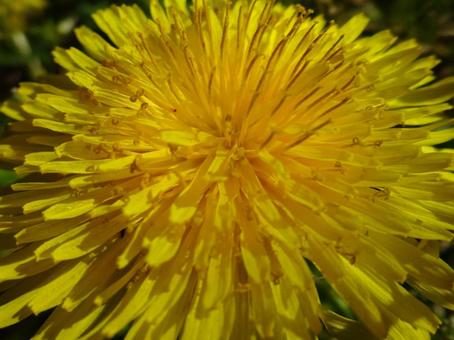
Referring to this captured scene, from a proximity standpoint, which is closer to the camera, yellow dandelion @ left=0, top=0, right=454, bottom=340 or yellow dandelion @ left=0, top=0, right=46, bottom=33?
yellow dandelion @ left=0, top=0, right=454, bottom=340

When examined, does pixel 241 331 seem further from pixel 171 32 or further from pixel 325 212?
pixel 171 32

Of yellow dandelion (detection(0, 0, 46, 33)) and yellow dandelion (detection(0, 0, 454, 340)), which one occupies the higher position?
yellow dandelion (detection(0, 0, 46, 33))

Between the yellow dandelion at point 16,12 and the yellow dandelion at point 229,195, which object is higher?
the yellow dandelion at point 16,12

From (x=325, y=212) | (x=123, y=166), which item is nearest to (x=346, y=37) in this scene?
(x=325, y=212)

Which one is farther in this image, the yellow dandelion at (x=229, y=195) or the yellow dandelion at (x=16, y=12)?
the yellow dandelion at (x=16, y=12)
